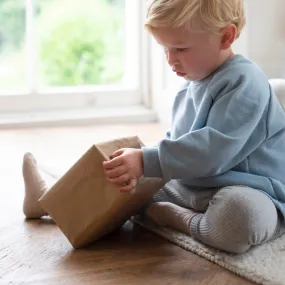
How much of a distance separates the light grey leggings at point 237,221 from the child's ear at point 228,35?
29cm

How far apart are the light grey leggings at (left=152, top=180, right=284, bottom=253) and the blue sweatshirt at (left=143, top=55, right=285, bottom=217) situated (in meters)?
0.04

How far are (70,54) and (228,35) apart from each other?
1.56 m

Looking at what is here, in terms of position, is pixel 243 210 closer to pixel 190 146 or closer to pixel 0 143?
pixel 190 146

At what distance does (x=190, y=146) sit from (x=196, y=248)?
0.20m

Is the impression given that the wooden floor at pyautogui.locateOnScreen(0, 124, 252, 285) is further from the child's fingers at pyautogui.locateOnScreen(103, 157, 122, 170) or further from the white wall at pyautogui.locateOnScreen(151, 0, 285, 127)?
the white wall at pyautogui.locateOnScreen(151, 0, 285, 127)

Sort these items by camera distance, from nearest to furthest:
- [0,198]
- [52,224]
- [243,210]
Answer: [243,210] → [52,224] → [0,198]

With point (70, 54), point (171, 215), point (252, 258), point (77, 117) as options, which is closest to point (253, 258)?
point (252, 258)

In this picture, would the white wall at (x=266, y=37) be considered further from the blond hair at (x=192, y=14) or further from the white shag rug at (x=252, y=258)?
the white shag rug at (x=252, y=258)

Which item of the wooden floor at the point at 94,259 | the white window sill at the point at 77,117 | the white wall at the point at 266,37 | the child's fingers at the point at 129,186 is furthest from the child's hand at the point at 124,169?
the white window sill at the point at 77,117

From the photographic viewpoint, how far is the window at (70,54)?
2.66 metres

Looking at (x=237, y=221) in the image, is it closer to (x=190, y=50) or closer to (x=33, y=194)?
(x=190, y=50)

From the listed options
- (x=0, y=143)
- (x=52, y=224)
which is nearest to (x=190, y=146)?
(x=52, y=224)

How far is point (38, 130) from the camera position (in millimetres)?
2504

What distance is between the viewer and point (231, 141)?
1.20 metres
